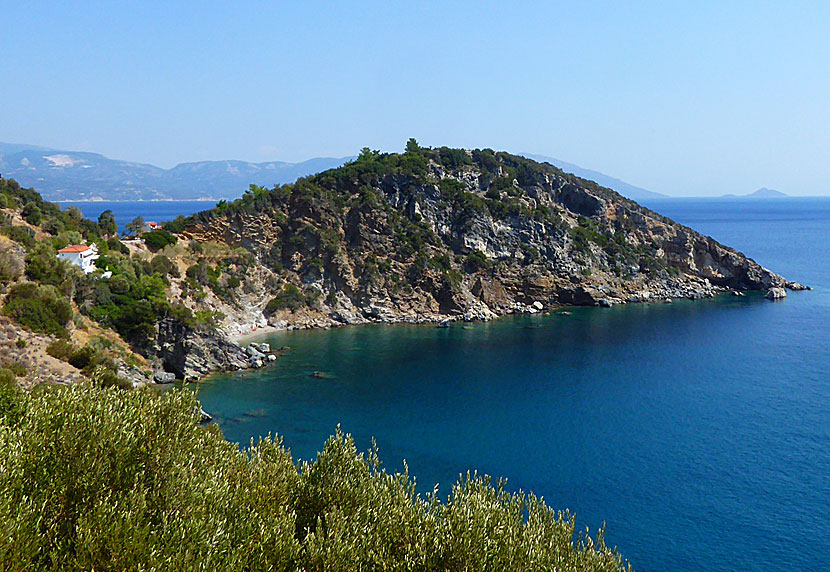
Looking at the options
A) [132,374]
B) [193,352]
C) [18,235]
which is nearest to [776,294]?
[193,352]

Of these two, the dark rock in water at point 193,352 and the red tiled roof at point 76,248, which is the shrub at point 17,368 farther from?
the red tiled roof at point 76,248

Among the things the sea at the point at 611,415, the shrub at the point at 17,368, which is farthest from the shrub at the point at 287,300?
the shrub at the point at 17,368

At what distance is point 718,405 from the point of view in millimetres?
48156

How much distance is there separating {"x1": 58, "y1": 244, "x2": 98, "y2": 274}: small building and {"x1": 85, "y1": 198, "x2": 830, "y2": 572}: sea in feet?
55.1

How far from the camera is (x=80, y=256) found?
56.3m

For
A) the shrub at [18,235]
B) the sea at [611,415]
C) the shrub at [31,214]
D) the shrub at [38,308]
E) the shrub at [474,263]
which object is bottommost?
the sea at [611,415]

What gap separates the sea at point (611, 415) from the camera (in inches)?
1209

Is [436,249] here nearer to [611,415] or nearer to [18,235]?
[611,415]

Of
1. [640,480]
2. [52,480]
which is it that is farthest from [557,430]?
[52,480]

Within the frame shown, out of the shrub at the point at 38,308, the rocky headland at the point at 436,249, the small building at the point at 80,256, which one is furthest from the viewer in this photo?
the rocky headland at the point at 436,249

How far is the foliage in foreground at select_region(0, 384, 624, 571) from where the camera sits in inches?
401

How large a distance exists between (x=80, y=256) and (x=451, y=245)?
163 feet

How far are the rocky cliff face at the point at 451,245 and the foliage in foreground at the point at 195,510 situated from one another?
61609 millimetres

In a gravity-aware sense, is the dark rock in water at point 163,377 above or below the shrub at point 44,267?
below
